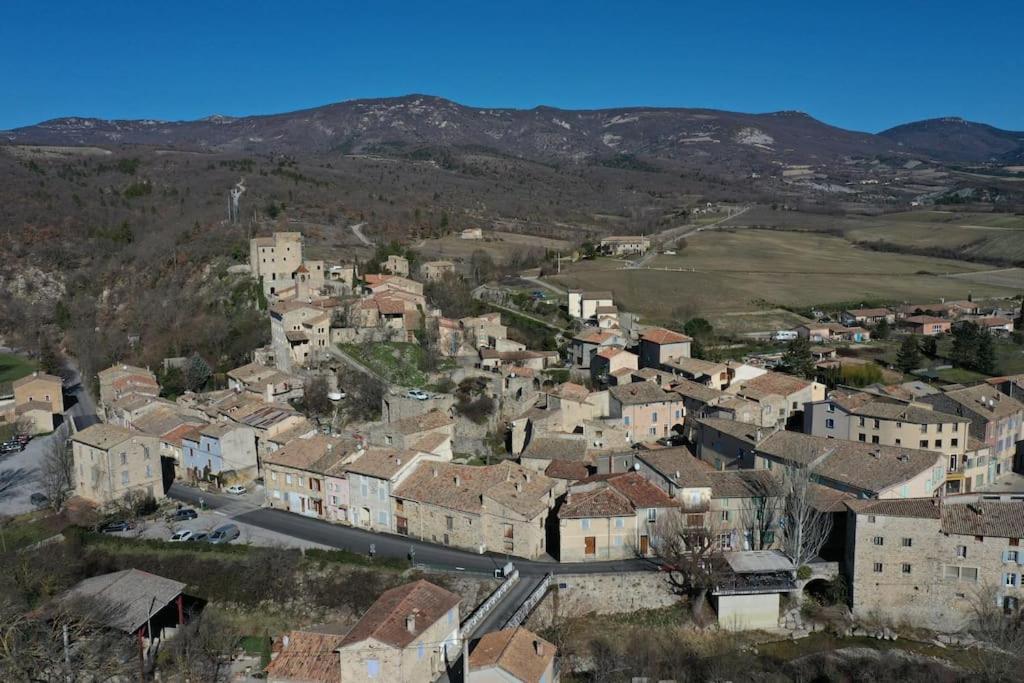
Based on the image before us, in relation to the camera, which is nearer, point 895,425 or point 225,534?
point 225,534

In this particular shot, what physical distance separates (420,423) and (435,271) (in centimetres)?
2940

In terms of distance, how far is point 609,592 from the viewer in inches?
1062

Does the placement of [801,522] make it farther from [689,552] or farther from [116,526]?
[116,526]

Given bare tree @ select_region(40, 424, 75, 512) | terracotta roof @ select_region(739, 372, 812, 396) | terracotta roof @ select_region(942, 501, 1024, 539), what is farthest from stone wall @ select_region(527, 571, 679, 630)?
bare tree @ select_region(40, 424, 75, 512)

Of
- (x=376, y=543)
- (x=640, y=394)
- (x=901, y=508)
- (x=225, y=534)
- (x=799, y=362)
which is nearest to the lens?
(x=901, y=508)

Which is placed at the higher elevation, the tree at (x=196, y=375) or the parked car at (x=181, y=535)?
the tree at (x=196, y=375)

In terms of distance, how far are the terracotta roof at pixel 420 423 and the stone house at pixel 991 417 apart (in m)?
21.5

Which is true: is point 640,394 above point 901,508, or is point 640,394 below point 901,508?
above

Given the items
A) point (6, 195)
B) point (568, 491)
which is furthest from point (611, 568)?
point (6, 195)

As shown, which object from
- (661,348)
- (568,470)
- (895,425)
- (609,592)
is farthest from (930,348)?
(609,592)

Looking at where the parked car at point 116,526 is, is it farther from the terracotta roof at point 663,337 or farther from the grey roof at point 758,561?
the terracotta roof at point 663,337

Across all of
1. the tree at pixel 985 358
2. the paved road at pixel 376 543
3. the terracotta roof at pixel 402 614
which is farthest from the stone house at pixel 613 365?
the terracotta roof at pixel 402 614

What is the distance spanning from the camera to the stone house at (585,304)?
188 feet

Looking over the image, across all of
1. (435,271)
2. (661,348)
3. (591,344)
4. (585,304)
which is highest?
(435,271)
